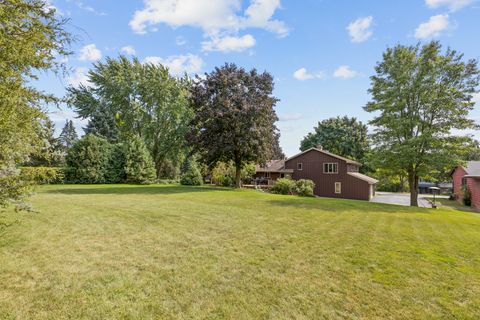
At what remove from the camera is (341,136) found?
51.6 metres

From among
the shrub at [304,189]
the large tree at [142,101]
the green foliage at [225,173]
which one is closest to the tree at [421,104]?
the shrub at [304,189]

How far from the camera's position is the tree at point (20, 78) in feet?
13.0

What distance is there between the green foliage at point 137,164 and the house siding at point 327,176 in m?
18.8

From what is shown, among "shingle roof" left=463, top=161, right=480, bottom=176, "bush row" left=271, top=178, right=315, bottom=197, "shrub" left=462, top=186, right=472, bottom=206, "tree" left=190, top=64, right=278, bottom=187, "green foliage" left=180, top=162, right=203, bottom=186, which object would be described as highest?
"tree" left=190, top=64, right=278, bottom=187

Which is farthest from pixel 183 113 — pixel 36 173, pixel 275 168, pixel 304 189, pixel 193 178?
pixel 36 173

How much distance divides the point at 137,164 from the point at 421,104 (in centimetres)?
2874

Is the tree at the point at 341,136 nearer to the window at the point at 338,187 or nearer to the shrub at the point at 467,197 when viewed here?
the window at the point at 338,187

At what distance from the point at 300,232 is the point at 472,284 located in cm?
400

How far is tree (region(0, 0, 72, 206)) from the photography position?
3.96 m

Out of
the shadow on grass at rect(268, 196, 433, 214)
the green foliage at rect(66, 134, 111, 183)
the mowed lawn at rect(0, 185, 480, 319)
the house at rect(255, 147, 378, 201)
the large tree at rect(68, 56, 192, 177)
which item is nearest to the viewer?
the mowed lawn at rect(0, 185, 480, 319)

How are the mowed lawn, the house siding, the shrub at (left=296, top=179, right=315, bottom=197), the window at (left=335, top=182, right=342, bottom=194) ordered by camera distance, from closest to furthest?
the mowed lawn, the shrub at (left=296, top=179, right=315, bottom=197), the house siding, the window at (left=335, top=182, right=342, bottom=194)

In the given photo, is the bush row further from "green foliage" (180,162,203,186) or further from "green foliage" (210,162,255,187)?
"green foliage" (180,162,203,186)

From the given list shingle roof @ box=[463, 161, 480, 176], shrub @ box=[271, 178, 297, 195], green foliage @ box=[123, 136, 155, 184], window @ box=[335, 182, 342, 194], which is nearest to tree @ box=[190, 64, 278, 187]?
shrub @ box=[271, 178, 297, 195]

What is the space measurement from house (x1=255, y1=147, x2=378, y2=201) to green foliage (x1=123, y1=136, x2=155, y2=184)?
14.7 meters
